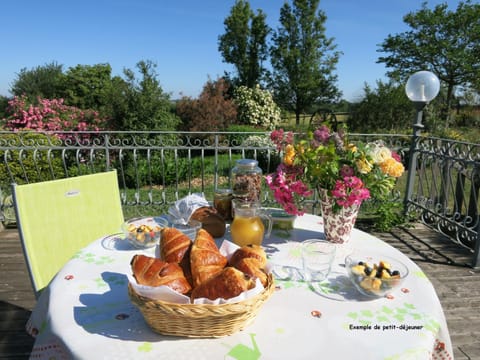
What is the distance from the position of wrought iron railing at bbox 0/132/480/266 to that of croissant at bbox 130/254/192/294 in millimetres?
2229

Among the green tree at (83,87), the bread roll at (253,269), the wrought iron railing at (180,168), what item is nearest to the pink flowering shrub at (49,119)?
the wrought iron railing at (180,168)

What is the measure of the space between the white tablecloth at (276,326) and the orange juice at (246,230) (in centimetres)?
Answer: 25

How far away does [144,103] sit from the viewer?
7820mm

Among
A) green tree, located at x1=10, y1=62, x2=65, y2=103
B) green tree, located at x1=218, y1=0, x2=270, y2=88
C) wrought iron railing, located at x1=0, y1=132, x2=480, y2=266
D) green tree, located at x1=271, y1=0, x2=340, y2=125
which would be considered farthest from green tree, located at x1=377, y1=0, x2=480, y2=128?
green tree, located at x1=10, y1=62, x2=65, y2=103

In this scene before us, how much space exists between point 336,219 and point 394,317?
22.5 inches

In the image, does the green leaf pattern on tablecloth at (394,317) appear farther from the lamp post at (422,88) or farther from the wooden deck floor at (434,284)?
the lamp post at (422,88)

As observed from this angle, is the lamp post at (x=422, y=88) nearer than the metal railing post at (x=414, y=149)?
Yes

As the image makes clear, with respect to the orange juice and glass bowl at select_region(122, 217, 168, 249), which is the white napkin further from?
the orange juice

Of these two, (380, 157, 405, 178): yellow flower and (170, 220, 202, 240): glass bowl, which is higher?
(380, 157, 405, 178): yellow flower

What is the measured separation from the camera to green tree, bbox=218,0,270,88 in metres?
18.3

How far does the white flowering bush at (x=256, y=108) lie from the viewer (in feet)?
46.9

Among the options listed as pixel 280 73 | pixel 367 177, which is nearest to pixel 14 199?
pixel 367 177

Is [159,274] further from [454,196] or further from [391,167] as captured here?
[454,196]

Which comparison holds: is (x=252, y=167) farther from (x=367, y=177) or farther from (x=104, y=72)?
(x=104, y=72)
